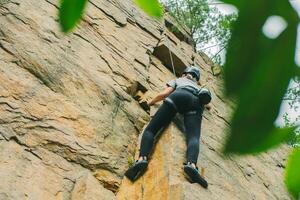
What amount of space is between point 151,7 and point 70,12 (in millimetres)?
108

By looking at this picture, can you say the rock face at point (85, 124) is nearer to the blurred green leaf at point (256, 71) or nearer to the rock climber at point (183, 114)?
the rock climber at point (183, 114)

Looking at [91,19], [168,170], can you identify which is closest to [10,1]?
[91,19]

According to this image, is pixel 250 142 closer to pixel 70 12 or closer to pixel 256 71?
pixel 256 71

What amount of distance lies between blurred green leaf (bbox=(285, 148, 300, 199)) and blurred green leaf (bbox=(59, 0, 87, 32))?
0.25 meters

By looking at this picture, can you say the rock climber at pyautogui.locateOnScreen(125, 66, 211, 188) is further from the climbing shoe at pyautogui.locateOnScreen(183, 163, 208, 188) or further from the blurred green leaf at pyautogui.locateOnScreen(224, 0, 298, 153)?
the blurred green leaf at pyautogui.locateOnScreen(224, 0, 298, 153)

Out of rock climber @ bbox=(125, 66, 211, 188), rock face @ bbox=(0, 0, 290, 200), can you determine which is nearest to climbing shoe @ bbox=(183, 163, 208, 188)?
rock face @ bbox=(0, 0, 290, 200)

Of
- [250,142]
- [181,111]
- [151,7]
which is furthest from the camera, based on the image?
[181,111]

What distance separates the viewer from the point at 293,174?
1.65 feet

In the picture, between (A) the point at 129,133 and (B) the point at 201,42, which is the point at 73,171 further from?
(B) the point at 201,42

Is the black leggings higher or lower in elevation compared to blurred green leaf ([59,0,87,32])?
lower

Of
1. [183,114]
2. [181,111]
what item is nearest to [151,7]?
[181,111]

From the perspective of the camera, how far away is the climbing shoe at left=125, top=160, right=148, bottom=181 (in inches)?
214

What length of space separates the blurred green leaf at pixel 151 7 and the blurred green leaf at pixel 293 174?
0.21m

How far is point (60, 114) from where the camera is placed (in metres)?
5.75
